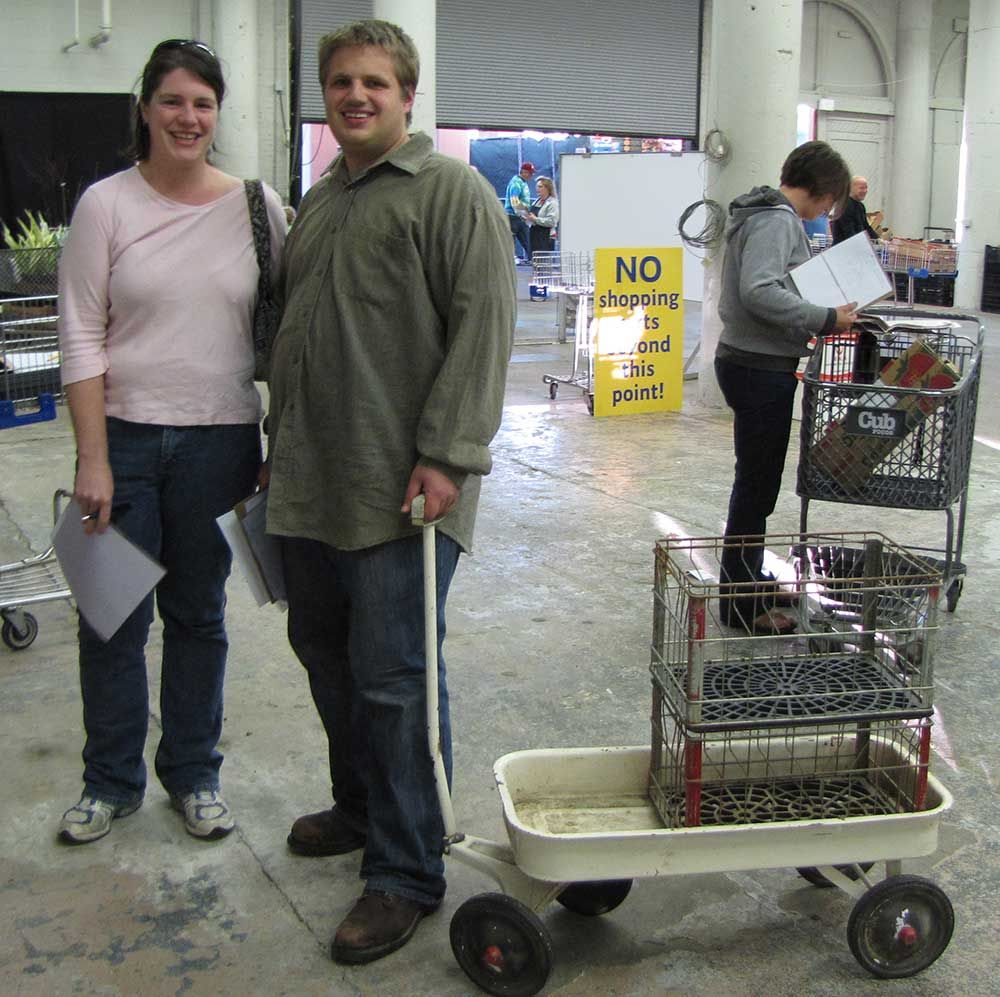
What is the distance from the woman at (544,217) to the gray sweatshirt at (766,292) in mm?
15852

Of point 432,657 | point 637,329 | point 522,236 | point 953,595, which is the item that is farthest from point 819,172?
point 522,236

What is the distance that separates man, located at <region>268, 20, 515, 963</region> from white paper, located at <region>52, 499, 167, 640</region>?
373mm

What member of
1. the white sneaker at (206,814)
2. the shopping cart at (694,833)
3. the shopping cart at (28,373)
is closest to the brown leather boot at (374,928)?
the shopping cart at (694,833)

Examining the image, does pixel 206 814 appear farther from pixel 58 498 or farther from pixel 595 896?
pixel 58 498

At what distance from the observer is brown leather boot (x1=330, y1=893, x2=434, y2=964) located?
2475 millimetres

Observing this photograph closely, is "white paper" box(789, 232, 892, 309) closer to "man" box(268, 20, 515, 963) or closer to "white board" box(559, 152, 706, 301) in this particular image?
"man" box(268, 20, 515, 963)

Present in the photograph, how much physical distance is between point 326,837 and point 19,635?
176 cm

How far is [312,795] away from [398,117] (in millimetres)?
1723

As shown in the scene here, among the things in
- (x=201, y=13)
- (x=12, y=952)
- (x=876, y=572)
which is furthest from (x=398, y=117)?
(x=201, y=13)

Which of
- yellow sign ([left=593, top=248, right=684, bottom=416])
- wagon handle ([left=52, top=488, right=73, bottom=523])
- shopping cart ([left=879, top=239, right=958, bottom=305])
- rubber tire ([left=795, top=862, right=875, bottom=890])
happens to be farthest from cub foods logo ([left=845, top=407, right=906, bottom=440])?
shopping cart ([left=879, top=239, right=958, bottom=305])

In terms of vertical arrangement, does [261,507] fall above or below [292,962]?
above

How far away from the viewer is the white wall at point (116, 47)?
50.2 ft

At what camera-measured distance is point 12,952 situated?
251cm

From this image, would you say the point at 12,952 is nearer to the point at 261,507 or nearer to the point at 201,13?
the point at 261,507
